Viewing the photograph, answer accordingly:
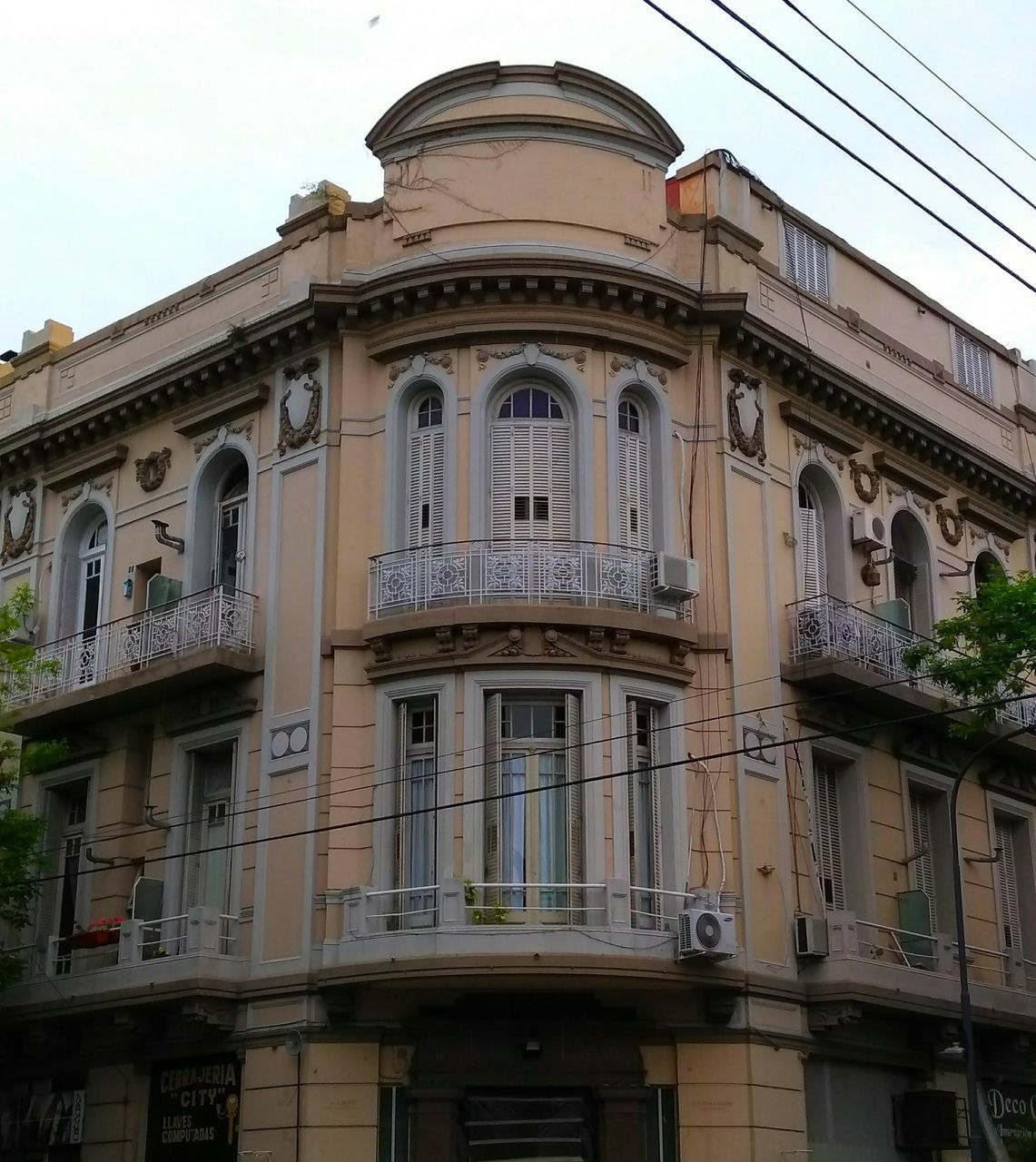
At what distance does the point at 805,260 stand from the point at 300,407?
28.3ft

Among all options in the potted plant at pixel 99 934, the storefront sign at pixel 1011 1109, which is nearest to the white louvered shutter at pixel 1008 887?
the storefront sign at pixel 1011 1109

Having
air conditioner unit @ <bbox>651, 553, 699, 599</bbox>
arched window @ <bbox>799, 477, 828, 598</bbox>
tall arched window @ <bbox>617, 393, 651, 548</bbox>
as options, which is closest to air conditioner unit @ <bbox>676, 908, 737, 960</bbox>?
air conditioner unit @ <bbox>651, 553, 699, 599</bbox>

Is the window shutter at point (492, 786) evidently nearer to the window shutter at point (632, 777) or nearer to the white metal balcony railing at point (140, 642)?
the window shutter at point (632, 777)

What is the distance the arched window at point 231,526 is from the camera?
997 inches

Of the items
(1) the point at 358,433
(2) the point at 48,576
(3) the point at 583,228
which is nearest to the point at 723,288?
Answer: (3) the point at 583,228

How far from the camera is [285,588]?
23.8 metres

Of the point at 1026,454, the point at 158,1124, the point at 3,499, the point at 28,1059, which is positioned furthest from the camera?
the point at 1026,454

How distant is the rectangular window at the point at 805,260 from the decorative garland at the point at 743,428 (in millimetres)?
2949

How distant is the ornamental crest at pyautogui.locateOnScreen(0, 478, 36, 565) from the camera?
2855 centimetres

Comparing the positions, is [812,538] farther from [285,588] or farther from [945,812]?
[285,588]

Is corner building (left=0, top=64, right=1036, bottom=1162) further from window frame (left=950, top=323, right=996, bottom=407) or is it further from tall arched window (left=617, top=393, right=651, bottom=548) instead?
window frame (left=950, top=323, right=996, bottom=407)

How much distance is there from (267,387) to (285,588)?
3171mm

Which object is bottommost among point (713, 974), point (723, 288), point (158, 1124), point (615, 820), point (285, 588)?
point (158, 1124)

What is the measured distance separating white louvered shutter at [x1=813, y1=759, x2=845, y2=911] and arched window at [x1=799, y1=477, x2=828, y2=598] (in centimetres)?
256
